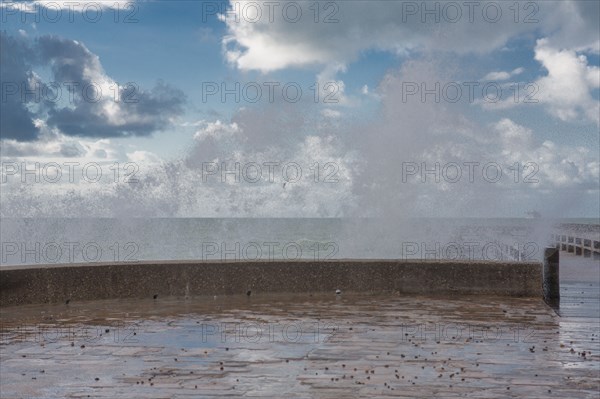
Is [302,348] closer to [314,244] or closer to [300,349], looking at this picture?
[300,349]

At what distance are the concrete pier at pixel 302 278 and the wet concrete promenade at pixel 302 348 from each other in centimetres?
38

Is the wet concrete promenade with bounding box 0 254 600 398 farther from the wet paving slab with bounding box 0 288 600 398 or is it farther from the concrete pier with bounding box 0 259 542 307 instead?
the concrete pier with bounding box 0 259 542 307

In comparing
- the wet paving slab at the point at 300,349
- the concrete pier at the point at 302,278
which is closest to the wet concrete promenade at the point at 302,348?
the wet paving slab at the point at 300,349

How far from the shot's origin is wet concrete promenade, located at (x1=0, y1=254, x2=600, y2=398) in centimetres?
792

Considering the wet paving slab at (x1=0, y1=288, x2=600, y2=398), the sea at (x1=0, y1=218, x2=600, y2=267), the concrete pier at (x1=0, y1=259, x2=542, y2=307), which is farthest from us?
the sea at (x1=0, y1=218, x2=600, y2=267)

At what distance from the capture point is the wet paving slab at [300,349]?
312 inches

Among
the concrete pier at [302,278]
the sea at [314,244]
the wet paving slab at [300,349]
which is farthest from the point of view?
the sea at [314,244]

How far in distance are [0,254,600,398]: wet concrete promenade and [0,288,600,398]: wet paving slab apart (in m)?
0.02

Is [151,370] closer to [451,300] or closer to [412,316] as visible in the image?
[412,316]

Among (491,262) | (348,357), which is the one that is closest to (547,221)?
(491,262)

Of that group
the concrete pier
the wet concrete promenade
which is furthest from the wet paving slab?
the concrete pier

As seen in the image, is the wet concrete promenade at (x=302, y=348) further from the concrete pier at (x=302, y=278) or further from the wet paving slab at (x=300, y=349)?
the concrete pier at (x=302, y=278)

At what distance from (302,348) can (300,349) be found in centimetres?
7

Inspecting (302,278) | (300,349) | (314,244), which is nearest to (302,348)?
(300,349)
